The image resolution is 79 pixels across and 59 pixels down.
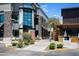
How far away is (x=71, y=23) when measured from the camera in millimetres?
10289

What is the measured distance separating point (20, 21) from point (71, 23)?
1.07m

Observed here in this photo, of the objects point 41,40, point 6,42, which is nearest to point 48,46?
point 41,40

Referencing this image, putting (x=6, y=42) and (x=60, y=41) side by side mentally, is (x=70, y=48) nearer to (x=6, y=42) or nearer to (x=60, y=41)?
(x=60, y=41)

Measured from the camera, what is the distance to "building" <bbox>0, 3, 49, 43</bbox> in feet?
33.7

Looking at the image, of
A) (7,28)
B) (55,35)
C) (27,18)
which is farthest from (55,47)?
(7,28)

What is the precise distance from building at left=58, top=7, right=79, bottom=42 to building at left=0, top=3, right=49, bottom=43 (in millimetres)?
384

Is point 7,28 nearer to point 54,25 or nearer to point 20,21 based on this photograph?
point 20,21

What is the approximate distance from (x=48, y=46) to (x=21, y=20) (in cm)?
79

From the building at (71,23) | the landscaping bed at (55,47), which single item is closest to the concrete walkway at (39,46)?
the landscaping bed at (55,47)

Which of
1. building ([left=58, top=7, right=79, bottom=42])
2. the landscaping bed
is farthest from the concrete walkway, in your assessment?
building ([left=58, top=7, right=79, bottom=42])

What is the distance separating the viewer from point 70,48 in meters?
10.3

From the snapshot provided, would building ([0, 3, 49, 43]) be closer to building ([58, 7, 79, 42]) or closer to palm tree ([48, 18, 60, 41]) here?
palm tree ([48, 18, 60, 41])

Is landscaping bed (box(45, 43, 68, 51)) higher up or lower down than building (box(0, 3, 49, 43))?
lower down

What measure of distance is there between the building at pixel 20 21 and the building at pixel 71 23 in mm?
384
